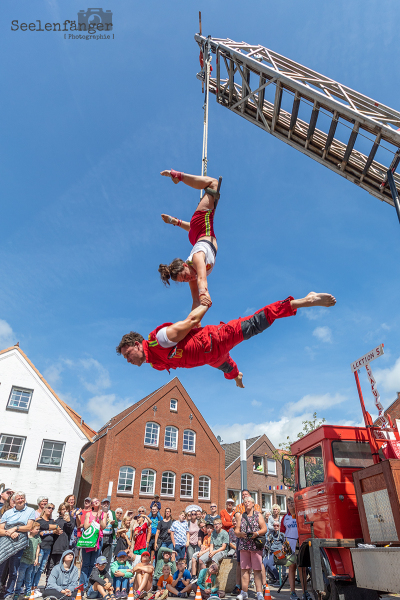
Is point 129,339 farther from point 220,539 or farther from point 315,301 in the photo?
point 220,539

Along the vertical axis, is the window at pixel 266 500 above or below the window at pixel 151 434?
below

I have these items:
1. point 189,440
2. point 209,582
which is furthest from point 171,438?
point 209,582

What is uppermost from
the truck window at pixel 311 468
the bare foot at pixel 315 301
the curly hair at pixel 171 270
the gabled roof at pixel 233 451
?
the gabled roof at pixel 233 451

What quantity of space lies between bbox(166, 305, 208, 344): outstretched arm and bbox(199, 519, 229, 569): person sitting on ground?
7211 mm

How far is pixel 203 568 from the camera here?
29.1ft

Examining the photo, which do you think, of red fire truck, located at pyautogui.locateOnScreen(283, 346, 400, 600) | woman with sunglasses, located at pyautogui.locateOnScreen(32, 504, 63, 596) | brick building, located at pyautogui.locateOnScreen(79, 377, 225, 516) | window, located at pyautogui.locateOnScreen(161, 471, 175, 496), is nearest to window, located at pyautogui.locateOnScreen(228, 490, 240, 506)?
brick building, located at pyautogui.locateOnScreen(79, 377, 225, 516)

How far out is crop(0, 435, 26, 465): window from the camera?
19092mm

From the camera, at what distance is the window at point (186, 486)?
2447 cm

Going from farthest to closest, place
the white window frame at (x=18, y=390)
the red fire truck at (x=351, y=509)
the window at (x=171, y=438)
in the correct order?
the window at (x=171, y=438)
the white window frame at (x=18, y=390)
the red fire truck at (x=351, y=509)

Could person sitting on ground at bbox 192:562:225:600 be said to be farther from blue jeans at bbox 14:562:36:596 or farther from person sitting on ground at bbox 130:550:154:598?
blue jeans at bbox 14:562:36:596

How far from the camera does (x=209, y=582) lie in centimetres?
823

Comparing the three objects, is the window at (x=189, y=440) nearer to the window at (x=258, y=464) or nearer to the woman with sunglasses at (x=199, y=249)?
the window at (x=258, y=464)

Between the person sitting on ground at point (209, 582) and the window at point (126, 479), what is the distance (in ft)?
48.8

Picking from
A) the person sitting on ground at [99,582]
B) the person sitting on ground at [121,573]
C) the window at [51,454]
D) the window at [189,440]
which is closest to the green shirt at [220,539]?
the person sitting on ground at [121,573]
